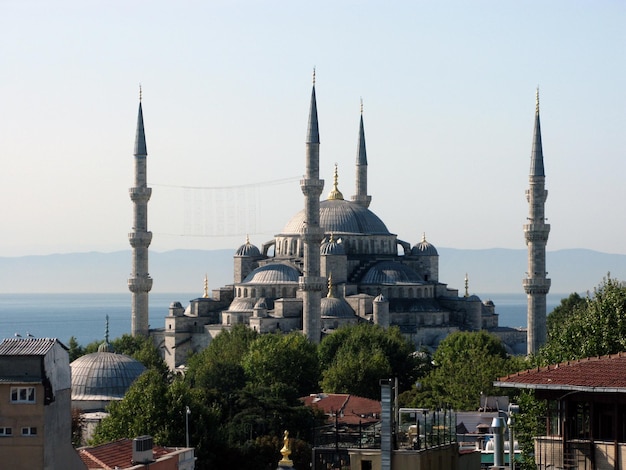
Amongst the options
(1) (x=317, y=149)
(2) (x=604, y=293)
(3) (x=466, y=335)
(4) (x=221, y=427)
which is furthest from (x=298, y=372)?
(2) (x=604, y=293)

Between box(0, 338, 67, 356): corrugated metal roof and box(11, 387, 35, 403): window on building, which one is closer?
box(11, 387, 35, 403): window on building

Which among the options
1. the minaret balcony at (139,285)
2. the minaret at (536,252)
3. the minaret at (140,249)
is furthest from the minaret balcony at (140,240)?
the minaret at (536,252)

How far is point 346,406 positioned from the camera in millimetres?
67500

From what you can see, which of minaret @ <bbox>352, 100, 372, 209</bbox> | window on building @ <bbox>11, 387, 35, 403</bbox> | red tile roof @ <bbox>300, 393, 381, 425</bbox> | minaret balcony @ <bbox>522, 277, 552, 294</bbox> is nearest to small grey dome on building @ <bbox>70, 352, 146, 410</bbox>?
red tile roof @ <bbox>300, 393, 381, 425</bbox>

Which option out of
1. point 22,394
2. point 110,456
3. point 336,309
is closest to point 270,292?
point 336,309

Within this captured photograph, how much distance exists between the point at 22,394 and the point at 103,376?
42220mm

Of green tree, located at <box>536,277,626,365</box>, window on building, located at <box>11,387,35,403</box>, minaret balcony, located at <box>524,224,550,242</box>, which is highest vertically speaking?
minaret balcony, located at <box>524,224,550,242</box>

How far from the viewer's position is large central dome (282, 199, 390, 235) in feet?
363

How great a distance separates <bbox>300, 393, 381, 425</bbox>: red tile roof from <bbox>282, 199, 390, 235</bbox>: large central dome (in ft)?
125

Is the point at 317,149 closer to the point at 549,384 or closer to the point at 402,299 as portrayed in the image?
the point at 402,299

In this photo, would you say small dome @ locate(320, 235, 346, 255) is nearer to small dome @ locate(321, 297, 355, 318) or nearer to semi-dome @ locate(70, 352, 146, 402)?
small dome @ locate(321, 297, 355, 318)

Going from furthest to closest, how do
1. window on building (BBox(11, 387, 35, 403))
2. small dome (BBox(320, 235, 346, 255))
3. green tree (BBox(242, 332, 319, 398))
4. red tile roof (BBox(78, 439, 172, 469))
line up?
small dome (BBox(320, 235, 346, 255))
green tree (BBox(242, 332, 319, 398))
red tile roof (BBox(78, 439, 172, 469))
window on building (BBox(11, 387, 35, 403))

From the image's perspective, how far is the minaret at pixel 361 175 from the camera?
114 m

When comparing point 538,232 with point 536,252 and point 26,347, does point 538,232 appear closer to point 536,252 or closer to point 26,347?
point 536,252
